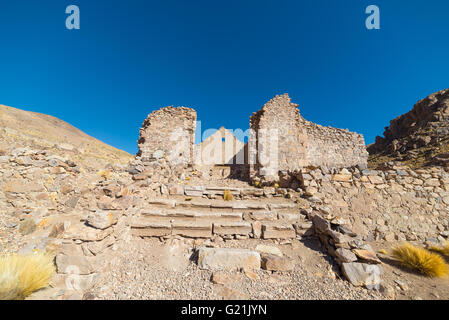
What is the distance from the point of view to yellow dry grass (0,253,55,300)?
6.25 feet

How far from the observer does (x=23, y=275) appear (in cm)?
209

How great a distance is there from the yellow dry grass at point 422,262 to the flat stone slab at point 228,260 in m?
3.04

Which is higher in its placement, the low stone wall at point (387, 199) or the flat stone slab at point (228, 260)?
the low stone wall at point (387, 199)

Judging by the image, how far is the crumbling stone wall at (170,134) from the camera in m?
9.48

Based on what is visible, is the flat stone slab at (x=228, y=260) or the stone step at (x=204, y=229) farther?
the stone step at (x=204, y=229)

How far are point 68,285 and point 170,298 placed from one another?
1.56m

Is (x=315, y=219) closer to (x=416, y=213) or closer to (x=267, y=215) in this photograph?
(x=267, y=215)

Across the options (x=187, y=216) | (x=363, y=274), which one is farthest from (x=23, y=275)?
(x=363, y=274)

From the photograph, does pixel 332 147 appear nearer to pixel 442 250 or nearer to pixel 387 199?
pixel 387 199

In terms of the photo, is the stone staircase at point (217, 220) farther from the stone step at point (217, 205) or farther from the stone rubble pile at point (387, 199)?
the stone rubble pile at point (387, 199)

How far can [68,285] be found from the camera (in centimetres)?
243

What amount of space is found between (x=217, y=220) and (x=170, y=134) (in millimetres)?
7004

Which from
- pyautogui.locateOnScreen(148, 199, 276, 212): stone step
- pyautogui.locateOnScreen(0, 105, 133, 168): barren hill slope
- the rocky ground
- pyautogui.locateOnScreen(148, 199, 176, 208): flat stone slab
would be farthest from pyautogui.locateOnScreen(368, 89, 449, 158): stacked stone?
pyautogui.locateOnScreen(0, 105, 133, 168): barren hill slope

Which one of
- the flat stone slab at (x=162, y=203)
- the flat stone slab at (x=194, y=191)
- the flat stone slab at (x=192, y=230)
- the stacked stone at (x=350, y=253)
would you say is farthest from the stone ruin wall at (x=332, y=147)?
the flat stone slab at (x=162, y=203)
